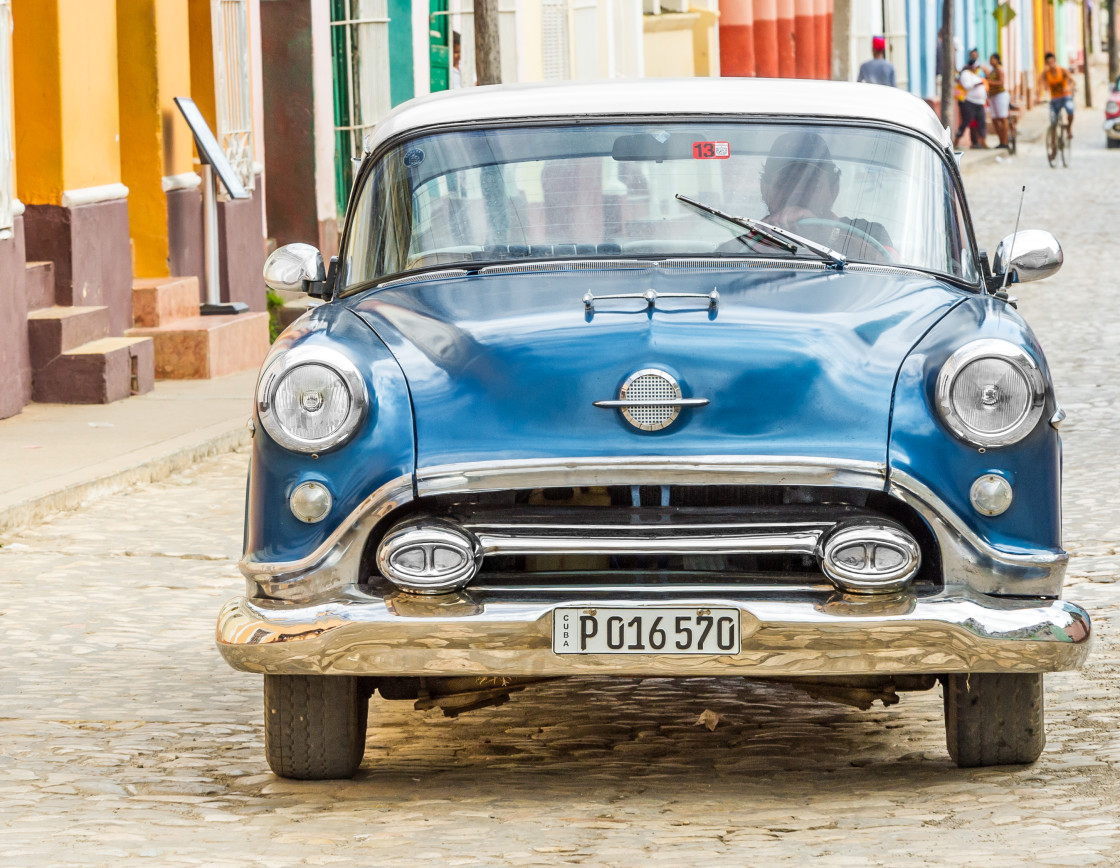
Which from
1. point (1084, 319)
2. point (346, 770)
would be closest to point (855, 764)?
point (346, 770)

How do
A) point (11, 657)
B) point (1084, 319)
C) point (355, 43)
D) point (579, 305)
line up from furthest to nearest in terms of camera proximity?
point (355, 43) → point (1084, 319) → point (11, 657) → point (579, 305)

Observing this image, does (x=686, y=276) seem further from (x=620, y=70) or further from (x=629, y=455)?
(x=620, y=70)

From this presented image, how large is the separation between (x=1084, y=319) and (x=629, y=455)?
1226 cm

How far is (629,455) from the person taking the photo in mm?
4438

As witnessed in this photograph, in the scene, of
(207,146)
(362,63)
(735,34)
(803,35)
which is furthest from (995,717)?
(803,35)

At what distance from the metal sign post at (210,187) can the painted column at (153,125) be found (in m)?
0.19

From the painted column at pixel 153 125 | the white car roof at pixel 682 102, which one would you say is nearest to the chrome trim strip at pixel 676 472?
the white car roof at pixel 682 102

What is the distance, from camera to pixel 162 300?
13.8 metres

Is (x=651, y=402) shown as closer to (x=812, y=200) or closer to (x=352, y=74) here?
(x=812, y=200)

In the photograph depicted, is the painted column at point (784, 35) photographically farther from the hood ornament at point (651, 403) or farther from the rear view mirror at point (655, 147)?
the hood ornament at point (651, 403)

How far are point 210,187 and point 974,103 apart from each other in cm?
3080

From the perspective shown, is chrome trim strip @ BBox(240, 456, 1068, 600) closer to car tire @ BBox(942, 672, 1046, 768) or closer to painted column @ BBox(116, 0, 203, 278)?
car tire @ BBox(942, 672, 1046, 768)

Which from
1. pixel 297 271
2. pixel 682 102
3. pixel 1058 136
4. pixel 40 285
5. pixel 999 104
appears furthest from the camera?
pixel 999 104

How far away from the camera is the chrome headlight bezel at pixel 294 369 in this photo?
454cm
